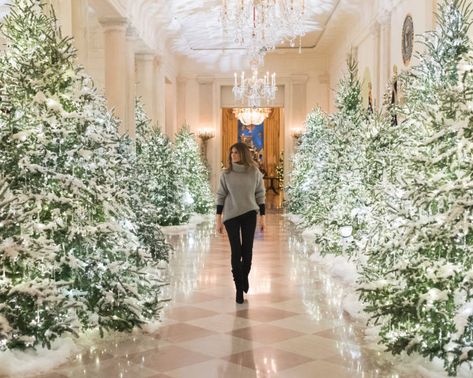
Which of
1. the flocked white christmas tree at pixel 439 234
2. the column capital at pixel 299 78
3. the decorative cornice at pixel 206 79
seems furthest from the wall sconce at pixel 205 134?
the flocked white christmas tree at pixel 439 234

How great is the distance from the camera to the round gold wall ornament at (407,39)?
11.9m

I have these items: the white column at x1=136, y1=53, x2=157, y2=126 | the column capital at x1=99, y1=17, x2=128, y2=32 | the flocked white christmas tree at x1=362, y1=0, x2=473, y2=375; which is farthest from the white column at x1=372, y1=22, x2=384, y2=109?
the flocked white christmas tree at x1=362, y1=0, x2=473, y2=375

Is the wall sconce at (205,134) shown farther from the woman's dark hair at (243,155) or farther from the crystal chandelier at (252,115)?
the woman's dark hair at (243,155)

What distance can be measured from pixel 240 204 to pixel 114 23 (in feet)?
26.1

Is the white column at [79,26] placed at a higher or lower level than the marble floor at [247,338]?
higher

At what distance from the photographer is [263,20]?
516 inches

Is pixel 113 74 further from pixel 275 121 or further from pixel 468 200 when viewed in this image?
pixel 275 121

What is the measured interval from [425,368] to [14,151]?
11.7 feet

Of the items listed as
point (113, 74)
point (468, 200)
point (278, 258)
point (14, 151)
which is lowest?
point (278, 258)

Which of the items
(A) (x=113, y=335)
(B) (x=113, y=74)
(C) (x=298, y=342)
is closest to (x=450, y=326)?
(C) (x=298, y=342)

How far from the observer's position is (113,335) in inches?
225

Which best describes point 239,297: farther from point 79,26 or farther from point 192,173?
point 192,173

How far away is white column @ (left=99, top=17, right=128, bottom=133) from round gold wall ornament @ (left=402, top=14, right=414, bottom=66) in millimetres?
5656

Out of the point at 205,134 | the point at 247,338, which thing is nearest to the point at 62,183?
the point at 247,338
